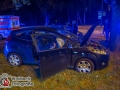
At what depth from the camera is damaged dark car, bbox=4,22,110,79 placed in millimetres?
4926

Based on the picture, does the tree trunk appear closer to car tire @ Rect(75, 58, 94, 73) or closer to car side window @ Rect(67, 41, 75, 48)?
car tire @ Rect(75, 58, 94, 73)

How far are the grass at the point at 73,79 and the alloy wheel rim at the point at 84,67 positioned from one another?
0.18 m

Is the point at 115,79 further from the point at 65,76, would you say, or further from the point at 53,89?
the point at 53,89

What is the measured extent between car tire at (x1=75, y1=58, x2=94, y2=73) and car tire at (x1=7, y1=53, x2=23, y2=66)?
216cm

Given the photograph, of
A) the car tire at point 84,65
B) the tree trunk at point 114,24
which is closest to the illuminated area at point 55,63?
the car tire at point 84,65

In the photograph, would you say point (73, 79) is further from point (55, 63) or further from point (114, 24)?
point (114, 24)

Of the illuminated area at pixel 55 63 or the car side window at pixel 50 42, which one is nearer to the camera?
the illuminated area at pixel 55 63

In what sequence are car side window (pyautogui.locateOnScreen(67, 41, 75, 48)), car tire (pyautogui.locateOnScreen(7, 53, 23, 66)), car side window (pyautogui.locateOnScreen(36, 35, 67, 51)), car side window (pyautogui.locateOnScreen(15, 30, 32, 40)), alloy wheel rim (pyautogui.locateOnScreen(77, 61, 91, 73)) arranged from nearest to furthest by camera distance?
car side window (pyautogui.locateOnScreen(36, 35, 67, 51)) → car side window (pyautogui.locateOnScreen(67, 41, 75, 48)) → alloy wheel rim (pyautogui.locateOnScreen(77, 61, 91, 73)) → car side window (pyautogui.locateOnScreen(15, 30, 32, 40)) → car tire (pyautogui.locateOnScreen(7, 53, 23, 66))

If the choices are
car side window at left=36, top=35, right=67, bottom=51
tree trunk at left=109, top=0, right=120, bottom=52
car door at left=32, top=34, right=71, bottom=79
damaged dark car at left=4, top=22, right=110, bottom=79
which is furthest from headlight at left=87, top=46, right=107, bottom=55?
tree trunk at left=109, top=0, right=120, bottom=52

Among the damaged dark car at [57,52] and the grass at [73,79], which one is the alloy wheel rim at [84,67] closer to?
the damaged dark car at [57,52]

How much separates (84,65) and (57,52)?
108cm

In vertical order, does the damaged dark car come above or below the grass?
above

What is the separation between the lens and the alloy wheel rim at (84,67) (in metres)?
5.50

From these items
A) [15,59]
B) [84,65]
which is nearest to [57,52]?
[84,65]
